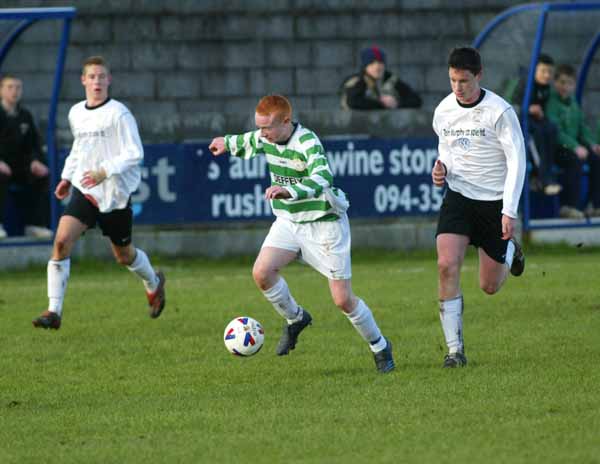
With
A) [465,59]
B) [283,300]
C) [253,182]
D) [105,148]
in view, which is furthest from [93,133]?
[253,182]

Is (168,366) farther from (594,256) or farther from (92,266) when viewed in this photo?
(594,256)

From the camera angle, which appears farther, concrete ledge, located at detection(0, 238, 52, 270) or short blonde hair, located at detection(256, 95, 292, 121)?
concrete ledge, located at detection(0, 238, 52, 270)

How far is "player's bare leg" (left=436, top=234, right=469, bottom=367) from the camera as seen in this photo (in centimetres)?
916

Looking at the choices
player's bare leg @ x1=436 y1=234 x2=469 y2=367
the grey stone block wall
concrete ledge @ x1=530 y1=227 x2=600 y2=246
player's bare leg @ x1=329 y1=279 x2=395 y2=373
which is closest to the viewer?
player's bare leg @ x1=329 y1=279 x2=395 y2=373

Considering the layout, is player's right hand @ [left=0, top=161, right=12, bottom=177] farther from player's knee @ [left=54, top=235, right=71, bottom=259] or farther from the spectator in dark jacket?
player's knee @ [left=54, top=235, right=71, bottom=259]

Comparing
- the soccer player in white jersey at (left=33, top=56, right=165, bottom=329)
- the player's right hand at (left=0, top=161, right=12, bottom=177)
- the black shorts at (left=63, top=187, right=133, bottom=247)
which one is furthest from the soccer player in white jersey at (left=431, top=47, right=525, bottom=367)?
the player's right hand at (left=0, top=161, right=12, bottom=177)

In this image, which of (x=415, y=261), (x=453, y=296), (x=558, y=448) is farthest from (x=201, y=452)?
(x=415, y=261)

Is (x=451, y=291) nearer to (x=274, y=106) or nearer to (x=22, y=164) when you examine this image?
(x=274, y=106)

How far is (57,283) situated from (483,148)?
3600 millimetres

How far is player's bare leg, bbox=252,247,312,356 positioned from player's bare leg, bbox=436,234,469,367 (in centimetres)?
89

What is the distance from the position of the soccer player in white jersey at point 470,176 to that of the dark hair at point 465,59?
39mm

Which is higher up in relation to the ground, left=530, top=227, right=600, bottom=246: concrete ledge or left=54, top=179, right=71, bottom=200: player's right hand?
left=54, top=179, right=71, bottom=200: player's right hand

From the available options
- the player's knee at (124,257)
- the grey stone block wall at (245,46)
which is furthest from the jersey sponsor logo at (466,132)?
the grey stone block wall at (245,46)

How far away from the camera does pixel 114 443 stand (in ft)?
23.8
